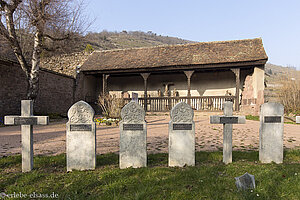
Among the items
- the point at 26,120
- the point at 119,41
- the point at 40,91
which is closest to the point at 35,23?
the point at 40,91

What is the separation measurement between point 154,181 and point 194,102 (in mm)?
12418

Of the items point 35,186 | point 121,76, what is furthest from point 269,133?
point 121,76

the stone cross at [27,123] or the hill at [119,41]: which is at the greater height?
the hill at [119,41]

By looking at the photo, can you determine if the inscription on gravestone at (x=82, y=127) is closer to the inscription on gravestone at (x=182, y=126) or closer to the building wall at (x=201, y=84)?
the inscription on gravestone at (x=182, y=126)

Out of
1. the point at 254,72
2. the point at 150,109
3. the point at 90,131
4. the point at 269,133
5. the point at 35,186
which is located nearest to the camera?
the point at 35,186

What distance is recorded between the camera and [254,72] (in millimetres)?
12555

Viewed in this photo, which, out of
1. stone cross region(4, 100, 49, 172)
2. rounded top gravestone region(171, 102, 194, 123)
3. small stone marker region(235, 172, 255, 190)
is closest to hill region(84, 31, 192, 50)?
stone cross region(4, 100, 49, 172)

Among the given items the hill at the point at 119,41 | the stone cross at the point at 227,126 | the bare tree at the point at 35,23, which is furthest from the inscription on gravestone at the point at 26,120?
the hill at the point at 119,41

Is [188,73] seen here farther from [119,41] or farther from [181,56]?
[119,41]

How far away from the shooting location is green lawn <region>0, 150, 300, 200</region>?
2.14 metres

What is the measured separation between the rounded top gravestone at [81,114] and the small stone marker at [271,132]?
9.77ft

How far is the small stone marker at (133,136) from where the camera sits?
3.12 meters

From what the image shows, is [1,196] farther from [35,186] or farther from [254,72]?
[254,72]

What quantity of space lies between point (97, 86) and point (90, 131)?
15.2 metres
